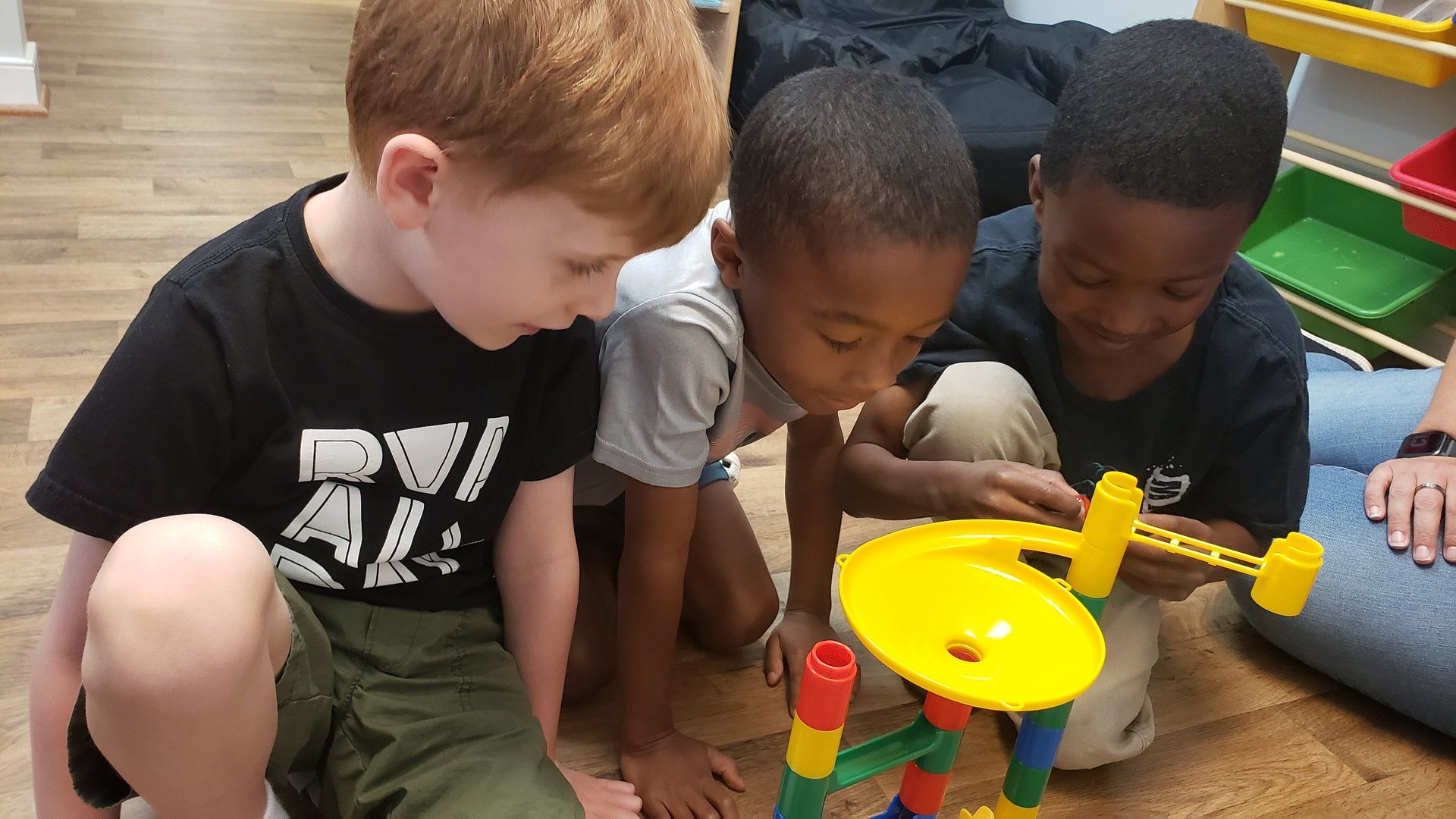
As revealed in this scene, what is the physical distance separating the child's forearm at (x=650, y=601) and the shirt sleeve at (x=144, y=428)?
0.35m

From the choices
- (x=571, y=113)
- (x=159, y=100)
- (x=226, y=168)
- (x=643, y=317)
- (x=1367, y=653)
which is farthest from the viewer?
(x=159, y=100)

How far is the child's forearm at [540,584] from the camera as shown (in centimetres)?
89

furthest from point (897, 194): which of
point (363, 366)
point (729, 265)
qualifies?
point (363, 366)

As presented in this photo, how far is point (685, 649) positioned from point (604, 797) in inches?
10.1

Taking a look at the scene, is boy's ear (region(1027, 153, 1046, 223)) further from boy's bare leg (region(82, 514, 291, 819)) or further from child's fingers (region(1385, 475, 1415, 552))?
boy's bare leg (region(82, 514, 291, 819))

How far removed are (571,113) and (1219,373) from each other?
0.69m

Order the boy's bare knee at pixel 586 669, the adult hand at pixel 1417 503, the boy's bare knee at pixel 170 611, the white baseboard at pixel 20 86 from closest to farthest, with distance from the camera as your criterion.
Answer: the boy's bare knee at pixel 170 611 → the boy's bare knee at pixel 586 669 → the adult hand at pixel 1417 503 → the white baseboard at pixel 20 86

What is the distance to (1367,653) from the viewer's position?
3.78 feet

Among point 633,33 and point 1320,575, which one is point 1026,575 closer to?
point 633,33

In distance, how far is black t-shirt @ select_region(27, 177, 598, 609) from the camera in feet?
2.17

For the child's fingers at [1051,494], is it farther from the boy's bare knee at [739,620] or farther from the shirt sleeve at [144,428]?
the shirt sleeve at [144,428]

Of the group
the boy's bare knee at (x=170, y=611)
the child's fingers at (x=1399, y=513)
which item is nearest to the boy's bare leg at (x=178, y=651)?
the boy's bare knee at (x=170, y=611)

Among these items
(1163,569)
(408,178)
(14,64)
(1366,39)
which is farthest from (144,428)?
(14,64)

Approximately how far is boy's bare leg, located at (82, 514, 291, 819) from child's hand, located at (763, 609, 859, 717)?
1.83 ft
